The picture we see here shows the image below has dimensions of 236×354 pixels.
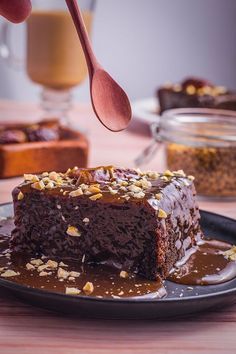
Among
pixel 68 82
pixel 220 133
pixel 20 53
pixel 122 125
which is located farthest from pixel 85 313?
pixel 20 53

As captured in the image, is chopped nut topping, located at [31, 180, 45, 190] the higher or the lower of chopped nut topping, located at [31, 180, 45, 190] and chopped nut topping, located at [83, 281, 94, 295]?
the higher

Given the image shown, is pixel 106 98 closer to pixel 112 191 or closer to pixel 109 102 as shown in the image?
pixel 109 102

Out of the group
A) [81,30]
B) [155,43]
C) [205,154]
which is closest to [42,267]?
[81,30]

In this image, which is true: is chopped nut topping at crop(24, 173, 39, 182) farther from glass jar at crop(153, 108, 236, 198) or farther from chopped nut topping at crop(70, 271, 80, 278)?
glass jar at crop(153, 108, 236, 198)

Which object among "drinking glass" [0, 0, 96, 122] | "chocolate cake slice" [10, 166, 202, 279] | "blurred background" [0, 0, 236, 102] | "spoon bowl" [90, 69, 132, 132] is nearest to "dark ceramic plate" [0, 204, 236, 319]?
"chocolate cake slice" [10, 166, 202, 279]

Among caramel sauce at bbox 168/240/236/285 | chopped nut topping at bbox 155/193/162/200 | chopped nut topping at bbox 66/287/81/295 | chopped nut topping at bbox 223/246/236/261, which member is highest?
chopped nut topping at bbox 155/193/162/200

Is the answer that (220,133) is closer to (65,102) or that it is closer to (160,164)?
(160,164)

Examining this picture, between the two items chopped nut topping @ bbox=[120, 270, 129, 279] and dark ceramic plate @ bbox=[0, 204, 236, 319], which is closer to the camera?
dark ceramic plate @ bbox=[0, 204, 236, 319]
